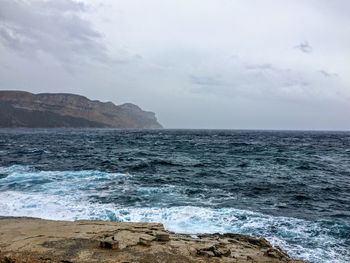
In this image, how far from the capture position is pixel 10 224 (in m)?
13.2

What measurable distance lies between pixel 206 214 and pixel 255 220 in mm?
2163

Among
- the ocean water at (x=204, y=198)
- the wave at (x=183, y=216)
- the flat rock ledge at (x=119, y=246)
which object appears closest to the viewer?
the flat rock ledge at (x=119, y=246)

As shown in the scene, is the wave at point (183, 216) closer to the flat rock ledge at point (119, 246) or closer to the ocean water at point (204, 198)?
the ocean water at point (204, 198)

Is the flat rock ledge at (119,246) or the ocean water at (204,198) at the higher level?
the flat rock ledge at (119,246)

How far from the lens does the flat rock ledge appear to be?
360 inches

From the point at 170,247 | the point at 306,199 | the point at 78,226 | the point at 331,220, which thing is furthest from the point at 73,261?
the point at 306,199

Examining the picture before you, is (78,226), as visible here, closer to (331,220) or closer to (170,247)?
(170,247)

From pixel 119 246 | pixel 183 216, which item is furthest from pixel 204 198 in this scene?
pixel 119 246

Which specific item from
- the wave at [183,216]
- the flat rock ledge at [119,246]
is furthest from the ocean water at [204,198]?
the flat rock ledge at [119,246]

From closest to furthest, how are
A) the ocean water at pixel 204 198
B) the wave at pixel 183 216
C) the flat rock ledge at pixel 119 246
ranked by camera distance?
the flat rock ledge at pixel 119 246, the wave at pixel 183 216, the ocean water at pixel 204 198

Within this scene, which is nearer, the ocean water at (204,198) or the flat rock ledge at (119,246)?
the flat rock ledge at (119,246)

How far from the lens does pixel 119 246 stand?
385 inches

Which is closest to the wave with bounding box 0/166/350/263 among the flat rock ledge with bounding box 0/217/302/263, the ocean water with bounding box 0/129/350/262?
the ocean water with bounding box 0/129/350/262

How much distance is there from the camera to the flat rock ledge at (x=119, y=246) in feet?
30.0
